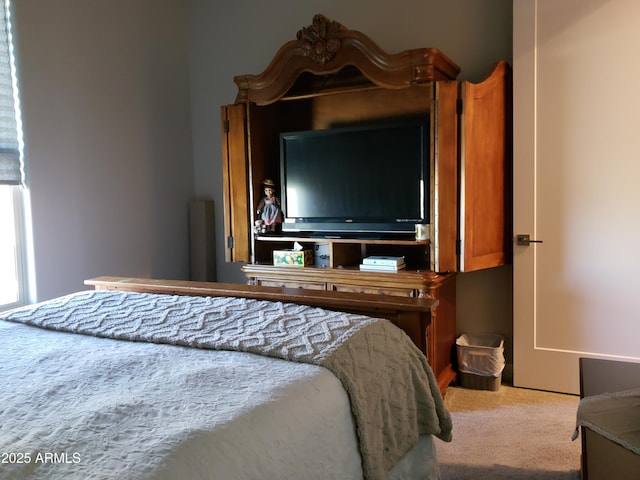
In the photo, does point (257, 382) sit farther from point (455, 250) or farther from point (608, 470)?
point (455, 250)

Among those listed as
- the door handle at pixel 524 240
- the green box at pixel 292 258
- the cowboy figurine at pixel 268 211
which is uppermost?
the cowboy figurine at pixel 268 211

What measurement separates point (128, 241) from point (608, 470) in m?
3.16

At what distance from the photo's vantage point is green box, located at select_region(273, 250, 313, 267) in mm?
3383

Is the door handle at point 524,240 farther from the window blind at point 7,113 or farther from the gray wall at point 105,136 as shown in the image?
the window blind at point 7,113

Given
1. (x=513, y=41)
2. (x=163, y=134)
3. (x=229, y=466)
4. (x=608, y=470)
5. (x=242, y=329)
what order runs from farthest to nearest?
(x=163, y=134) → (x=513, y=41) → (x=242, y=329) → (x=608, y=470) → (x=229, y=466)

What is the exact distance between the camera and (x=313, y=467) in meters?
1.23

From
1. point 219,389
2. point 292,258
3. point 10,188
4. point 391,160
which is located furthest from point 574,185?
point 10,188

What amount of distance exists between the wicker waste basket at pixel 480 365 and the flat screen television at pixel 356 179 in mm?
796

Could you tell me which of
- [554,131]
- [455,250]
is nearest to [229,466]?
[455,250]

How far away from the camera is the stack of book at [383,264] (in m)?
3.10

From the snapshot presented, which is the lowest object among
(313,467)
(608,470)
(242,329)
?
(608,470)

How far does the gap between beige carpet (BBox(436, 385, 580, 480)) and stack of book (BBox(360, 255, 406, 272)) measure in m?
0.79

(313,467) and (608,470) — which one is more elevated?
(313,467)

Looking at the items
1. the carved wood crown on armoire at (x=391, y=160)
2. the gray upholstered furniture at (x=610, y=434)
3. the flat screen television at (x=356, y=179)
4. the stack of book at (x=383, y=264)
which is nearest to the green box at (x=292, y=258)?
the carved wood crown on armoire at (x=391, y=160)
